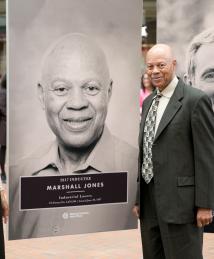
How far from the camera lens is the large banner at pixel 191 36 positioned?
5.37 meters

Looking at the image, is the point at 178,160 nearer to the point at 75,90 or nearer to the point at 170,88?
the point at 170,88

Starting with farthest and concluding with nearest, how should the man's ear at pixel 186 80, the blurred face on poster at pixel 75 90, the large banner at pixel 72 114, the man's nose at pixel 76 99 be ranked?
the man's ear at pixel 186 80 → the man's nose at pixel 76 99 → the blurred face on poster at pixel 75 90 → the large banner at pixel 72 114

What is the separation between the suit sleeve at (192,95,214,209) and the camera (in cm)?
373

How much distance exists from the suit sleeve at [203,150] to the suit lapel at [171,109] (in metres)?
0.12

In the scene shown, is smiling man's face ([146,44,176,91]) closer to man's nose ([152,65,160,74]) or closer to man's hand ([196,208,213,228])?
man's nose ([152,65,160,74])

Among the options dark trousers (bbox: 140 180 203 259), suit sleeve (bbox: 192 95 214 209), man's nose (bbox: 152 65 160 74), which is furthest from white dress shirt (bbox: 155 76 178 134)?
dark trousers (bbox: 140 180 203 259)

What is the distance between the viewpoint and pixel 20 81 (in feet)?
14.5

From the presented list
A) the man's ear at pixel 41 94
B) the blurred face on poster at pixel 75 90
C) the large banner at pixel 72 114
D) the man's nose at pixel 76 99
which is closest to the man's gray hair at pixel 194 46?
the large banner at pixel 72 114

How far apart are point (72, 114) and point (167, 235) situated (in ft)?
4.35

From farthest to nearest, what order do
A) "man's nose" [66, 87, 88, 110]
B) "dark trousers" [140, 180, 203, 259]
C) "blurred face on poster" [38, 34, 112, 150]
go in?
"man's nose" [66, 87, 88, 110], "blurred face on poster" [38, 34, 112, 150], "dark trousers" [140, 180, 203, 259]

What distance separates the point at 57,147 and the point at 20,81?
614 mm

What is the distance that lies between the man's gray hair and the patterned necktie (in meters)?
1.55

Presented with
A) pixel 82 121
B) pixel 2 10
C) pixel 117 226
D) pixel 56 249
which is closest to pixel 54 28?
pixel 82 121

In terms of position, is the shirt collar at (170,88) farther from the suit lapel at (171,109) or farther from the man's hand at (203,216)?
the man's hand at (203,216)
